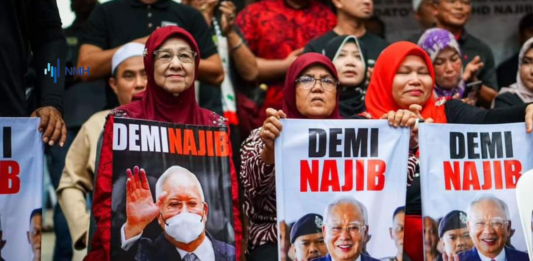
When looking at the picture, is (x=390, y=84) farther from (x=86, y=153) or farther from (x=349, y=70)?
(x=86, y=153)

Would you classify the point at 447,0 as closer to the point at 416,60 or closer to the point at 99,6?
the point at 416,60

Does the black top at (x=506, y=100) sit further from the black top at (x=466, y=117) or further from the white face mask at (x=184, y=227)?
the white face mask at (x=184, y=227)

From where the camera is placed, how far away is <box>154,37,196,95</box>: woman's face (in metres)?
5.43

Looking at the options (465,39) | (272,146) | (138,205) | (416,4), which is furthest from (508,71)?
(138,205)

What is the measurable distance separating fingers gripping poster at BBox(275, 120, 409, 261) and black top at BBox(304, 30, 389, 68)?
1720 mm

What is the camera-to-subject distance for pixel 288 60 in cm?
720

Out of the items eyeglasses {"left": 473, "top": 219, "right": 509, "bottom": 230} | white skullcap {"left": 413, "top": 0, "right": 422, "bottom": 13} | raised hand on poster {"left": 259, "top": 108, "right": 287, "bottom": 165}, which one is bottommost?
eyeglasses {"left": 473, "top": 219, "right": 509, "bottom": 230}

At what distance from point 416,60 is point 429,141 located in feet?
2.97

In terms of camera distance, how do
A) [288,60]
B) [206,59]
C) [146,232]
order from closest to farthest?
[146,232] → [206,59] → [288,60]

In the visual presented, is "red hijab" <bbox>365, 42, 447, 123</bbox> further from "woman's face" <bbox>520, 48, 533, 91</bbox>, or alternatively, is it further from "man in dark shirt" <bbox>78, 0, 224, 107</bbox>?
"man in dark shirt" <bbox>78, 0, 224, 107</bbox>

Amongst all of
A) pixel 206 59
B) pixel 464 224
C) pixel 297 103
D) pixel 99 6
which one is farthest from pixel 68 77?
pixel 464 224

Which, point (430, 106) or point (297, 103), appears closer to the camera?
point (297, 103)

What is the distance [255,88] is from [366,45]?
84cm

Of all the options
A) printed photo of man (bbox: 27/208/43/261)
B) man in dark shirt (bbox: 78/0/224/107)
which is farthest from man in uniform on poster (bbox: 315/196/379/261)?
man in dark shirt (bbox: 78/0/224/107)
